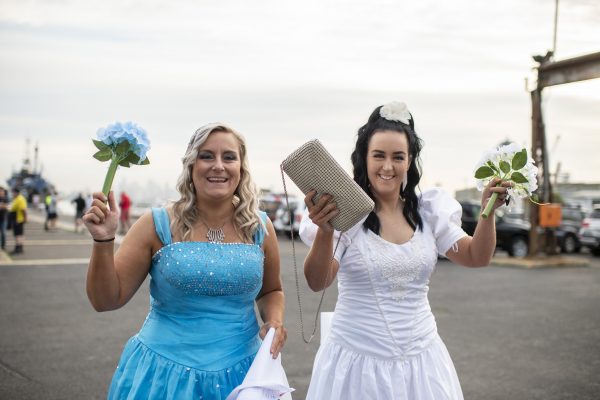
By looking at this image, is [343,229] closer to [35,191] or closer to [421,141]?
[421,141]

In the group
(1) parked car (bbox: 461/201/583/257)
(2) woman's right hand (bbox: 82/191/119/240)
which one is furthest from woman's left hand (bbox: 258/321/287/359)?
(1) parked car (bbox: 461/201/583/257)

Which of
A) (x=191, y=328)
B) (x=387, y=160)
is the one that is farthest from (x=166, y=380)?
(x=387, y=160)

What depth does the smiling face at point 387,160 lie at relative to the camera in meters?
2.61

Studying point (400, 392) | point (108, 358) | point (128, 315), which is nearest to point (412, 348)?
point (400, 392)

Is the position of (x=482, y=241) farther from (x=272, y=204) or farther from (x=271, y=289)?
(x=272, y=204)

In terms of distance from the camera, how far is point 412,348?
102 inches

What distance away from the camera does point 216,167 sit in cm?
235

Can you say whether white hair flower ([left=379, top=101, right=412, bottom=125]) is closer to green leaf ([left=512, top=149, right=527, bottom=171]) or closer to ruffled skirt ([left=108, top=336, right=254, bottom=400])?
green leaf ([left=512, top=149, right=527, bottom=171])

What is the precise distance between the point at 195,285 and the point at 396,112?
127cm

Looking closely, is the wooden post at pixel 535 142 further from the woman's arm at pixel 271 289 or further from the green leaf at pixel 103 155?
the green leaf at pixel 103 155

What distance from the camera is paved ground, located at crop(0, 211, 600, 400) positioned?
481 centimetres

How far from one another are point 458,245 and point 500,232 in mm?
14446

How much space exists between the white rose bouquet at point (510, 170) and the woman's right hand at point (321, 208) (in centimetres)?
75

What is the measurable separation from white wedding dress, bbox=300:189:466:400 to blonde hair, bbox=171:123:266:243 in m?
0.29
